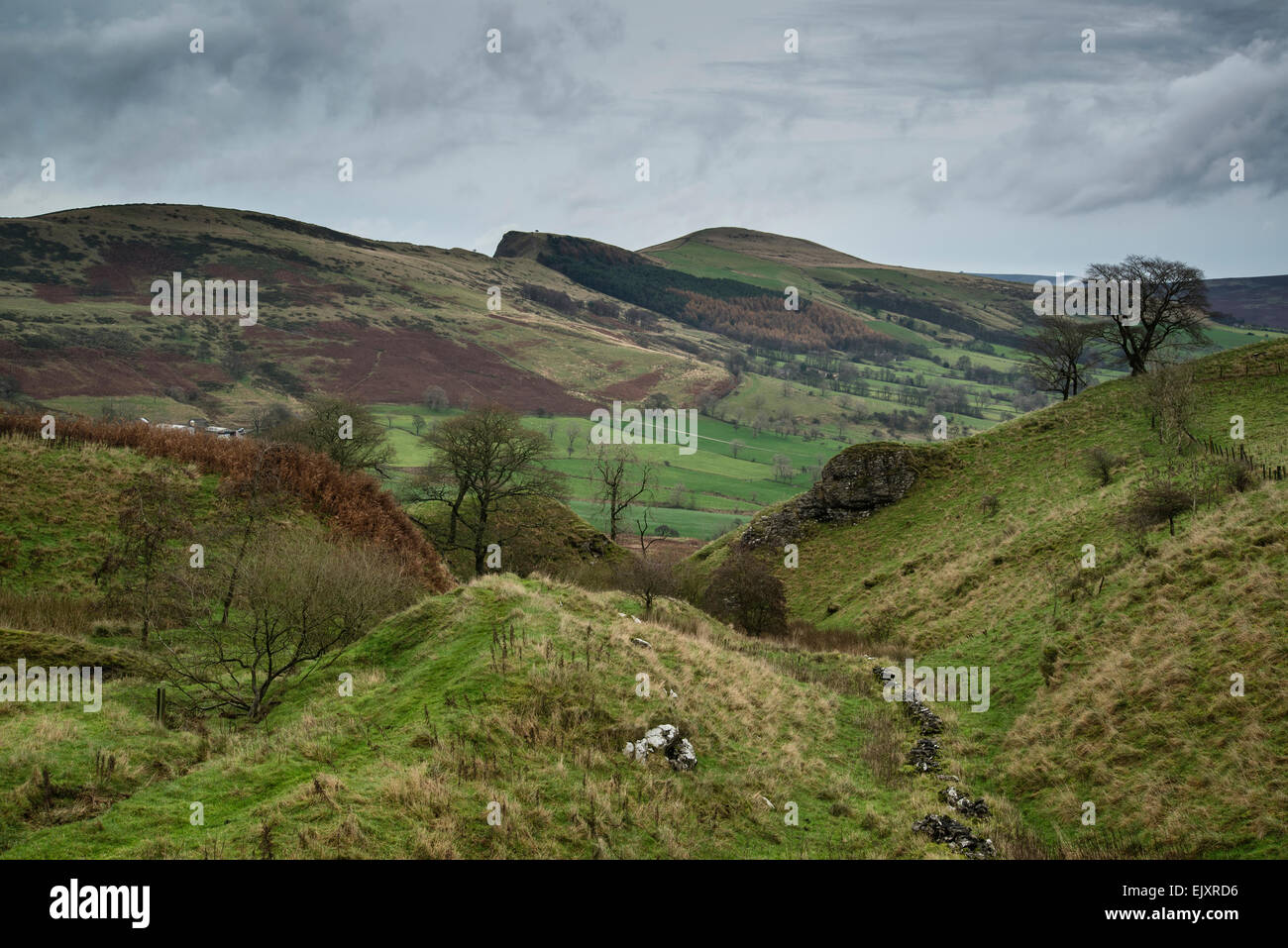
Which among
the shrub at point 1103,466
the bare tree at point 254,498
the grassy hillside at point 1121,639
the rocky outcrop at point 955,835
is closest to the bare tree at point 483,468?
the bare tree at point 254,498

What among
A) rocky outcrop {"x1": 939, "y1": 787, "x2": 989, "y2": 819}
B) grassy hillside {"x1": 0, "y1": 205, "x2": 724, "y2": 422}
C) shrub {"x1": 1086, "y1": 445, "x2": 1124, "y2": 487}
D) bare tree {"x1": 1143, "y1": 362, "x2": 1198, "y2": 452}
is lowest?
rocky outcrop {"x1": 939, "y1": 787, "x2": 989, "y2": 819}

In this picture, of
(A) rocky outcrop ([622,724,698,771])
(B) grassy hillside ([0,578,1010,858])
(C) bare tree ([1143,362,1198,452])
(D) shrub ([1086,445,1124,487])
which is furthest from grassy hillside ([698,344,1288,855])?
(A) rocky outcrop ([622,724,698,771])

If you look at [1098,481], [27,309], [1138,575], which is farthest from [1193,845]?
[27,309]

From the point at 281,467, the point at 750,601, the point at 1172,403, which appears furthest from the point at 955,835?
the point at 281,467

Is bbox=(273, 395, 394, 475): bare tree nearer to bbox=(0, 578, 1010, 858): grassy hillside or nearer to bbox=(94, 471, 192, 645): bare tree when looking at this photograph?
bbox=(94, 471, 192, 645): bare tree

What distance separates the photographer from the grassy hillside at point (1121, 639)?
12508mm

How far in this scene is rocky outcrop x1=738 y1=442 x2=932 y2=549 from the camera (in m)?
52.2

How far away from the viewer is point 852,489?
5322cm

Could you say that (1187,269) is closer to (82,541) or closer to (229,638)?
(229,638)

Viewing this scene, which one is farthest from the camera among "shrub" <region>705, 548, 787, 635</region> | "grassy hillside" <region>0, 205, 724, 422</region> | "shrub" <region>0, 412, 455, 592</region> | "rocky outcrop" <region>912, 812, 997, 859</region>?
"grassy hillside" <region>0, 205, 724, 422</region>

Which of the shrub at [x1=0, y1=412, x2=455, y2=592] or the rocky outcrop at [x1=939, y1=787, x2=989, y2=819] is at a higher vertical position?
the shrub at [x1=0, y1=412, x2=455, y2=592]

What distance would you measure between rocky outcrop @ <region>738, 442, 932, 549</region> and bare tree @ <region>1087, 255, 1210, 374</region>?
646 inches

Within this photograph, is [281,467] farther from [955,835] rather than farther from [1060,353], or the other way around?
[1060,353]

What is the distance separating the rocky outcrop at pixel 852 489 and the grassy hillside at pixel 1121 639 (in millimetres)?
9209
